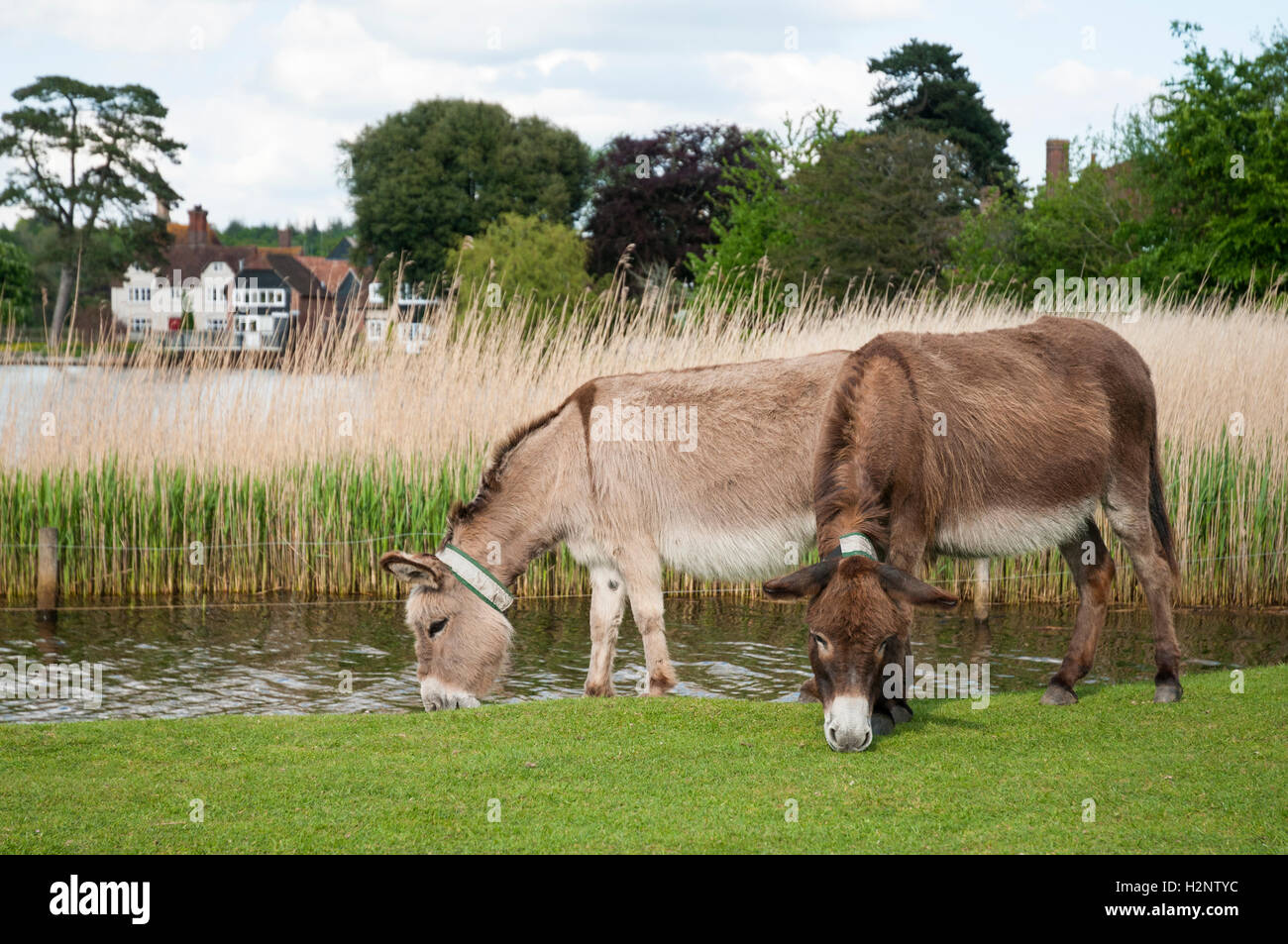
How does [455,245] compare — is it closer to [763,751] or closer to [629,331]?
[629,331]

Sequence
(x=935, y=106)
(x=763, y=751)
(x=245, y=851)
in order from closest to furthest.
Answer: (x=245, y=851) < (x=763, y=751) < (x=935, y=106)

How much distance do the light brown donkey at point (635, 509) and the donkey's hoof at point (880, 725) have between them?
141 cm

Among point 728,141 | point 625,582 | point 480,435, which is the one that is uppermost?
point 728,141

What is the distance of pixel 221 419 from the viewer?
1200 cm

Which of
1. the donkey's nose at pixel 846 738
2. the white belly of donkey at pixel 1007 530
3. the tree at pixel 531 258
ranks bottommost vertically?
the donkey's nose at pixel 846 738

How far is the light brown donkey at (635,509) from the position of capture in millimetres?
6660

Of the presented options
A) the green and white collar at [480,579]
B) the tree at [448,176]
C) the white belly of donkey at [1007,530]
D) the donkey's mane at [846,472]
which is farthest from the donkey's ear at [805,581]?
the tree at [448,176]

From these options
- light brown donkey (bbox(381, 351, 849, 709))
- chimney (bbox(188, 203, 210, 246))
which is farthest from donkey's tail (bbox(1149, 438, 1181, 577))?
chimney (bbox(188, 203, 210, 246))

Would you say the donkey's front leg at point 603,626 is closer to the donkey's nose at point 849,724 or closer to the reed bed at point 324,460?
the donkey's nose at point 849,724

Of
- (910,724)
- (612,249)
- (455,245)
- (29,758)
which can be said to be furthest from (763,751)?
(455,245)

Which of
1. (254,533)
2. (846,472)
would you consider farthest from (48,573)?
(846,472)

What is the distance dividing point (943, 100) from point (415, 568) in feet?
164

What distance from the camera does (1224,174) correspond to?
67.4 feet

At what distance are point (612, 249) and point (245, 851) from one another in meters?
40.3
